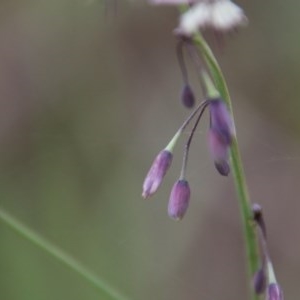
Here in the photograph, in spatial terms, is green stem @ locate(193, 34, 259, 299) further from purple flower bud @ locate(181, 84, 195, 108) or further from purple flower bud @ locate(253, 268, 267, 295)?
purple flower bud @ locate(181, 84, 195, 108)

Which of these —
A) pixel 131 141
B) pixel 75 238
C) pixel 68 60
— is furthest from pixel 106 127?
pixel 75 238

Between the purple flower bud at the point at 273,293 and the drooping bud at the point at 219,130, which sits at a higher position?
the drooping bud at the point at 219,130

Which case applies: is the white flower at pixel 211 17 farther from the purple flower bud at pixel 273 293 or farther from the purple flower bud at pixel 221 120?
the purple flower bud at pixel 273 293

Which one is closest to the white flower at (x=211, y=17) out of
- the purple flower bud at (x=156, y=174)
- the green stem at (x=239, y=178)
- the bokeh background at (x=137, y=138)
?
the green stem at (x=239, y=178)

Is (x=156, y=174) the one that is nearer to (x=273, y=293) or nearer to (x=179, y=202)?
(x=179, y=202)

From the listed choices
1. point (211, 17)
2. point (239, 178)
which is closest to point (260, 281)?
point (239, 178)

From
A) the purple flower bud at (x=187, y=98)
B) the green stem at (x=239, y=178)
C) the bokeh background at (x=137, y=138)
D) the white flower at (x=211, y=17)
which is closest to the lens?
the white flower at (x=211, y=17)

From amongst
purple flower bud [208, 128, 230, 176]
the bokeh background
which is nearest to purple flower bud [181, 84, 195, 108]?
purple flower bud [208, 128, 230, 176]
